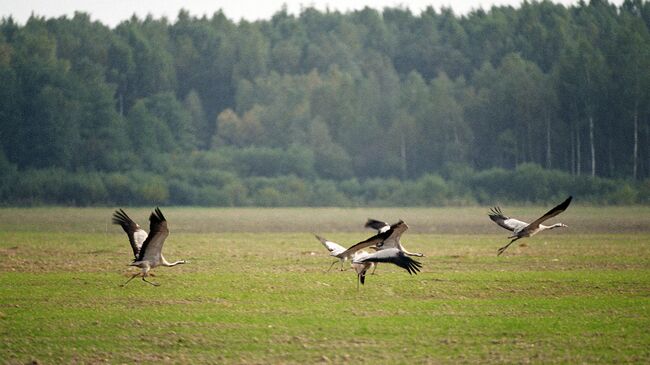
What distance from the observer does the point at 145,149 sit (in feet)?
288

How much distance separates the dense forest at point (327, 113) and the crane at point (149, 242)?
55250 mm

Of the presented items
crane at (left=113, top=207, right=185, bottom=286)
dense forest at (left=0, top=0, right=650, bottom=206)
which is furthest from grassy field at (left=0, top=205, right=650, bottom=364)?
dense forest at (left=0, top=0, right=650, bottom=206)

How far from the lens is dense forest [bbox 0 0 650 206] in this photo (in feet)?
260

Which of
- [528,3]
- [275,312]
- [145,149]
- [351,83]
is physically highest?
[528,3]

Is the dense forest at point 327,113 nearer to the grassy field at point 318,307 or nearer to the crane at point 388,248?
the grassy field at point 318,307

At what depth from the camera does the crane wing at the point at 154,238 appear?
1881cm

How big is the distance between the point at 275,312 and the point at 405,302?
253 cm

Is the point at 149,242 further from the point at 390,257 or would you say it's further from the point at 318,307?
the point at 390,257

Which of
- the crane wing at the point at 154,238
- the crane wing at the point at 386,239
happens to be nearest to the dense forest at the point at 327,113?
the crane wing at the point at 386,239

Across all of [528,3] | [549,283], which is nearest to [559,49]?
[528,3]

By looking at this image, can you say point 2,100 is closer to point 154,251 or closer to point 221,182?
point 221,182

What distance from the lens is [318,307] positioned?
18.1 m

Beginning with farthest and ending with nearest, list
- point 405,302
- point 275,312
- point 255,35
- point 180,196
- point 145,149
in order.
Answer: point 255,35 < point 145,149 < point 180,196 < point 405,302 < point 275,312

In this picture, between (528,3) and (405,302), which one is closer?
(405,302)
